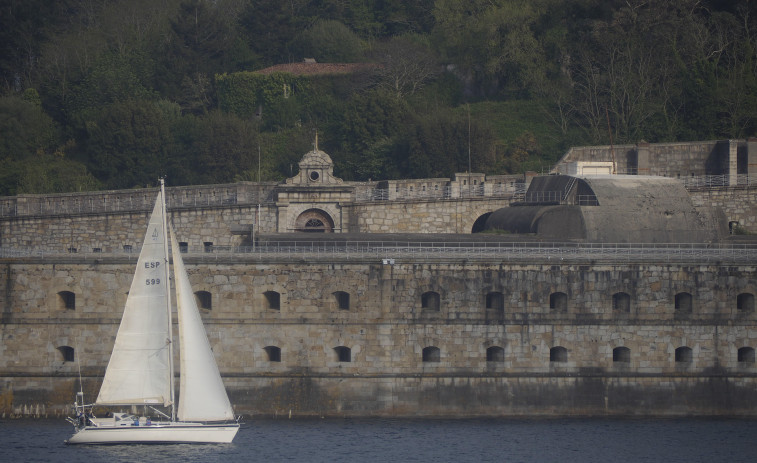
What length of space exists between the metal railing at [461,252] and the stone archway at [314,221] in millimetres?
10391

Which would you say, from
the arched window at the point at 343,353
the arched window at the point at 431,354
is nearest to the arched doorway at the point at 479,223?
the arched window at the point at 431,354

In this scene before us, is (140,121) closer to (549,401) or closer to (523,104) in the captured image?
(523,104)

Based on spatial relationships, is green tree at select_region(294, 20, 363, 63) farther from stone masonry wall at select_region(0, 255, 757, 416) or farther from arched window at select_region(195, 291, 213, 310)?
arched window at select_region(195, 291, 213, 310)

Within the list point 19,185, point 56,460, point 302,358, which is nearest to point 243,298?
point 302,358

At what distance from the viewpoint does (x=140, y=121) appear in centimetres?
8556

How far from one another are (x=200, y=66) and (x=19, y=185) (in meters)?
21.4

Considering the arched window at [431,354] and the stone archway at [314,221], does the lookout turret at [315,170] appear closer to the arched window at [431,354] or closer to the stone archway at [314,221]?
the stone archway at [314,221]

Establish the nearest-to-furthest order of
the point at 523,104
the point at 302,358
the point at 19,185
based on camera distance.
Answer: the point at 302,358 → the point at 19,185 → the point at 523,104

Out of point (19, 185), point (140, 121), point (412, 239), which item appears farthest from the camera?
point (140, 121)

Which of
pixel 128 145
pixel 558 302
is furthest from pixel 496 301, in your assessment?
pixel 128 145

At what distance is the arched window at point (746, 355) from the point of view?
2189 inches

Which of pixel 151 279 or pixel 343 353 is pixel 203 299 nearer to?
pixel 343 353

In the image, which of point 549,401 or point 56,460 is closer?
point 56,460

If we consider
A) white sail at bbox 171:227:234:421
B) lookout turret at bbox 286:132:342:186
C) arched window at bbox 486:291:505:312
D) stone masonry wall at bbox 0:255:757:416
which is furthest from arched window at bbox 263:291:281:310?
lookout turret at bbox 286:132:342:186
